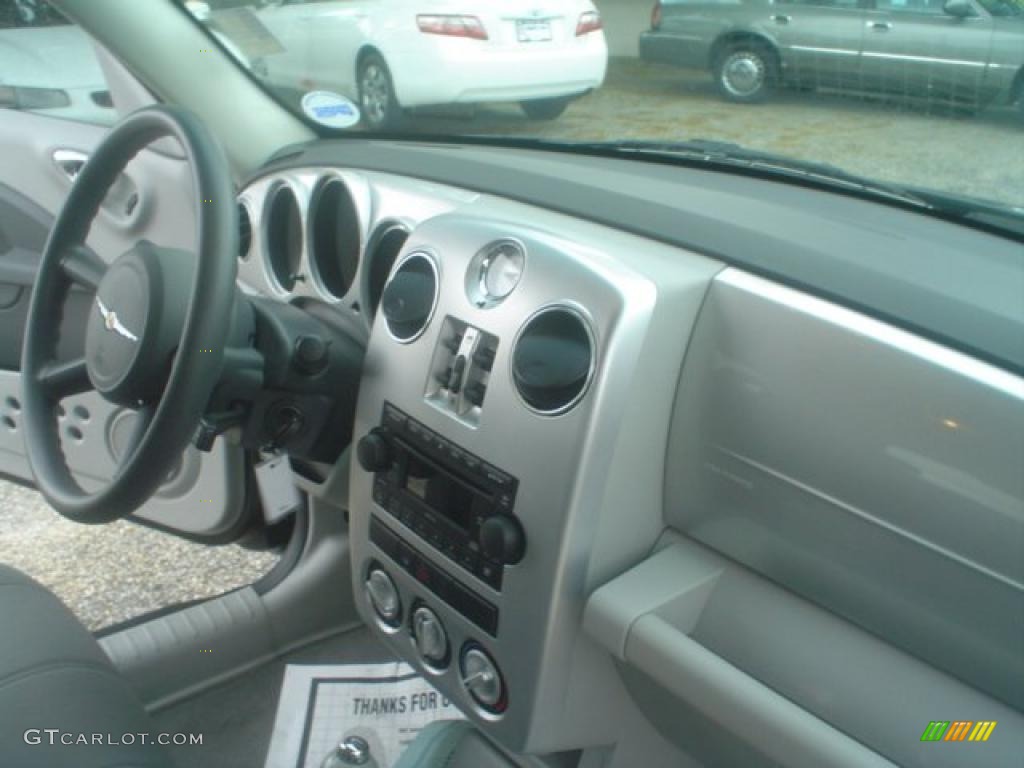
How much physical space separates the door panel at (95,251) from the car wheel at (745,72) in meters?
1.07

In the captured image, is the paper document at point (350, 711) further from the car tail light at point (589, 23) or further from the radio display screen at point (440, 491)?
the car tail light at point (589, 23)

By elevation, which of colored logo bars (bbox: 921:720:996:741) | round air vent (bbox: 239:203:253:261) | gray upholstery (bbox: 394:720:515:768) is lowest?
gray upholstery (bbox: 394:720:515:768)

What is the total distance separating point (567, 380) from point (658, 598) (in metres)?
0.30

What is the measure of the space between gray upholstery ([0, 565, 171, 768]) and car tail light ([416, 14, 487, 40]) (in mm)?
1148

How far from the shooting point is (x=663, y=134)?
1668 millimetres

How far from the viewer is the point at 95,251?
2184 mm

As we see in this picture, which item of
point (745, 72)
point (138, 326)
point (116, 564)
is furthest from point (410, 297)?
point (116, 564)

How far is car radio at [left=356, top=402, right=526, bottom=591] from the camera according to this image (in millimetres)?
1286

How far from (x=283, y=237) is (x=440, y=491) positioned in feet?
2.33

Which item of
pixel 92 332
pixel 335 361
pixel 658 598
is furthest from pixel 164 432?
pixel 658 598

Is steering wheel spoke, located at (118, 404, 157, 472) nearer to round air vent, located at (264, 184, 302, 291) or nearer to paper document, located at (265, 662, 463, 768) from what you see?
round air vent, located at (264, 184, 302, 291)

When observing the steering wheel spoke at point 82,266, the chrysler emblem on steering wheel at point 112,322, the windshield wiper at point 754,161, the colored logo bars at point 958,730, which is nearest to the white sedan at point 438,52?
the windshield wiper at point 754,161

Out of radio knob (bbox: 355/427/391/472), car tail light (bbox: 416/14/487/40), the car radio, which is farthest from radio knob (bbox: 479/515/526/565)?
car tail light (bbox: 416/14/487/40)

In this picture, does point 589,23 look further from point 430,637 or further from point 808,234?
point 430,637
